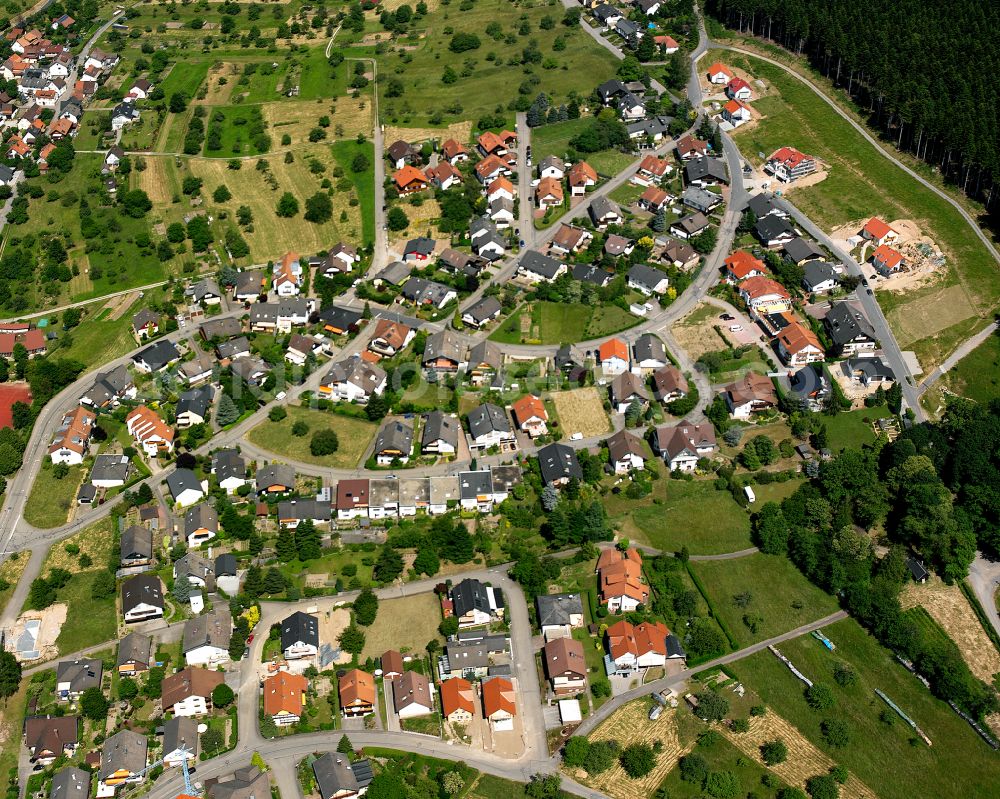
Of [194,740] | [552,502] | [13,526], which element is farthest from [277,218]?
[194,740]

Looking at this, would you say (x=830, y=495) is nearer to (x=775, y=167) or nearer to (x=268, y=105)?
(x=775, y=167)

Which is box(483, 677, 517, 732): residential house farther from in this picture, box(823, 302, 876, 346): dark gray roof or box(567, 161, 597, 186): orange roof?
box(567, 161, 597, 186): orange roof

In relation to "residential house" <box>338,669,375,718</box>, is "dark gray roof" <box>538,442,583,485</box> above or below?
above

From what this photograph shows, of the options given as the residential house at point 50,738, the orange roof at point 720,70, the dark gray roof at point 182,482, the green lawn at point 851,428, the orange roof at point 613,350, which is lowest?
the residential house at point 50,738

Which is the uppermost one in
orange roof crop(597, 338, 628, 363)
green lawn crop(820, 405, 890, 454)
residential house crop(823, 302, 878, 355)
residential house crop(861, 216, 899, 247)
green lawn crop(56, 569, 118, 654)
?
residential house crop(861, 216, 899, 247)

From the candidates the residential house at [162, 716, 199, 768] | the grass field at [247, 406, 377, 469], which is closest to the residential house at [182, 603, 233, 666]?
the residential house at [162, 716, 199, 768]

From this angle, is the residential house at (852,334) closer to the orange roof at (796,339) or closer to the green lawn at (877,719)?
the orange roof at (796,339)

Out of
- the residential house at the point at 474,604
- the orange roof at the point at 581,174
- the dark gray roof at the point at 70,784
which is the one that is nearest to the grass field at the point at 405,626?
the residential house at the point at 474,604
